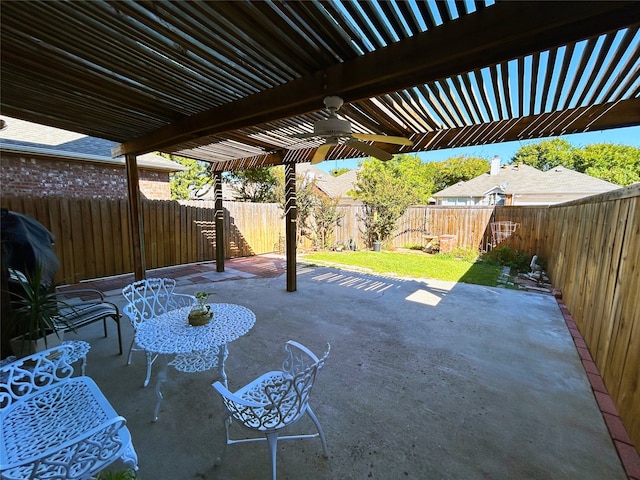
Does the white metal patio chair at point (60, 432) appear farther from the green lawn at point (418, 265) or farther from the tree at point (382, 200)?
the tree at point (382, 200)

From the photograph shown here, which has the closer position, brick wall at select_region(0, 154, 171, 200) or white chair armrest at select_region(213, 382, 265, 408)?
white chair armrest at select_region(213, 382, 265, 408)

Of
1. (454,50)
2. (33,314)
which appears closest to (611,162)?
(454,50)

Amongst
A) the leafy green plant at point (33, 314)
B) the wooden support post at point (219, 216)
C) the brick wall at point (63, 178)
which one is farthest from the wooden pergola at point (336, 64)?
the brick wall at point (63, 178)

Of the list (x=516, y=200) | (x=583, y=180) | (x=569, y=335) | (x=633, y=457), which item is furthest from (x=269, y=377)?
(x=583, y=180)

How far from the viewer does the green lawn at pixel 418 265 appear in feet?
21.7

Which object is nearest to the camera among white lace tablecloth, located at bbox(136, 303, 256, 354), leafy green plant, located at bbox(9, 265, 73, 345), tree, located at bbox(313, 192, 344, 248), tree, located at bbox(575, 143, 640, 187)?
white lace tablecloth, located at bbox(136, 303, 256, 354)

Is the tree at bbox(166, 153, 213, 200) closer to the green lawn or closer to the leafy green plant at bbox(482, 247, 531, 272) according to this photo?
the green lawn

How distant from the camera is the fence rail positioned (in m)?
2.36

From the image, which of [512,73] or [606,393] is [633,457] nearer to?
[606,393]

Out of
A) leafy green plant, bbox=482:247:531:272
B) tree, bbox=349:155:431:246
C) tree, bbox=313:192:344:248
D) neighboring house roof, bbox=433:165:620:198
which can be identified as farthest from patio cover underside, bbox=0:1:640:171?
neighboring house roof, bbox=433:165:620:198

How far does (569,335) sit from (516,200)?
42.3ft

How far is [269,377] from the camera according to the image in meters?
2.01

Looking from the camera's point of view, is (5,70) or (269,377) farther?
(5,70)

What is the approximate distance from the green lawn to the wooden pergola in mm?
4034
